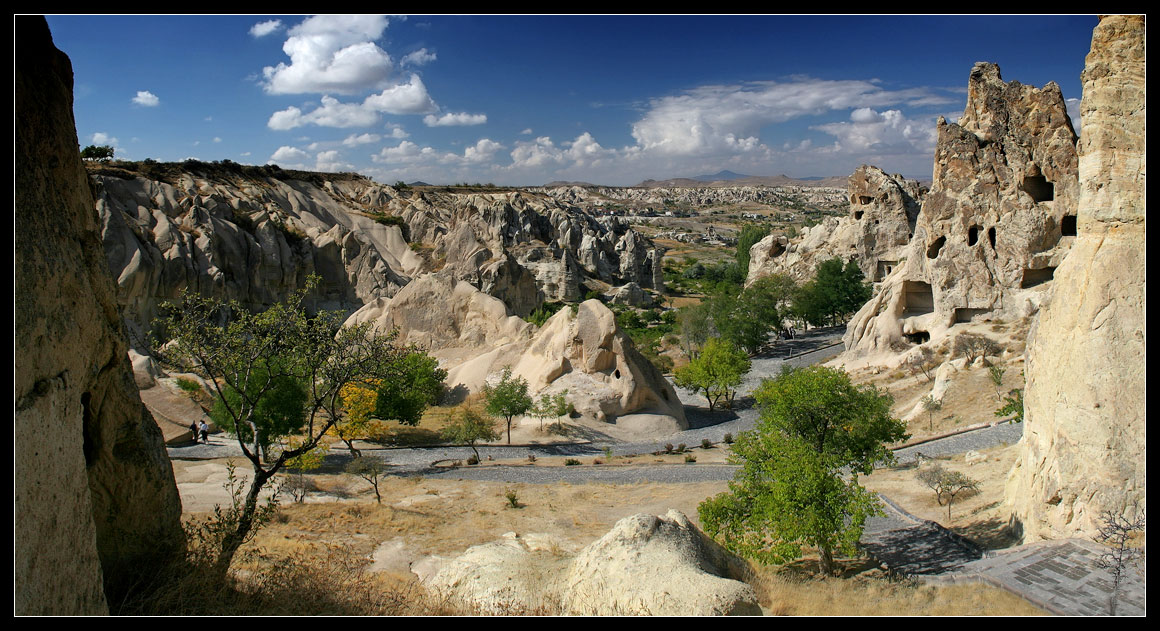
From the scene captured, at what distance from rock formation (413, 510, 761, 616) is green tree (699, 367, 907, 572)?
66.4 inches

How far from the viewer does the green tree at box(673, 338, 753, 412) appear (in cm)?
3081

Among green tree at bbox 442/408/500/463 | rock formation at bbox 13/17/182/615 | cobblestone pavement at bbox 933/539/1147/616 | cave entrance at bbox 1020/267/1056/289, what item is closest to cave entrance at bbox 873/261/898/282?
cave entrance at bbox 1020/267/1056/289

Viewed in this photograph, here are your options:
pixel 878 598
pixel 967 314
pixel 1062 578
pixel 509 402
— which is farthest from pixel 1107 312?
pixel 967 314

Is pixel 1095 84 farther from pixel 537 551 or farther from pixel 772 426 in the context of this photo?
pixel 537 551

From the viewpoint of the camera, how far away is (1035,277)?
28.0 meters

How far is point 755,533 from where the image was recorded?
1256cm

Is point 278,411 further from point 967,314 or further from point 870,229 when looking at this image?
point 870,229

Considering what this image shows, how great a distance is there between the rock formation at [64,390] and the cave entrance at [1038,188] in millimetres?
31326

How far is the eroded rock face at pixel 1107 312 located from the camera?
9.23 meters

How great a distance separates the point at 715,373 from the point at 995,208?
44.5ft

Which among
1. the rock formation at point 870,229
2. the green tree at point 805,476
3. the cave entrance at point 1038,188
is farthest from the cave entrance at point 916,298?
the green tree at point 805,476

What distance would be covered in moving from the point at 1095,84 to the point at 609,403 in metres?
19.6

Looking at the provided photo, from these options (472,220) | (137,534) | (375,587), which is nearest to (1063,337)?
(375,587)

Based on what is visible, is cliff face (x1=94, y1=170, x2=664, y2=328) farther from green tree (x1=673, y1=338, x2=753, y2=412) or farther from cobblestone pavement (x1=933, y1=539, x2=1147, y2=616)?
cobblestone pavement (x1=933, y1=539, x2=1147, y2=616)
